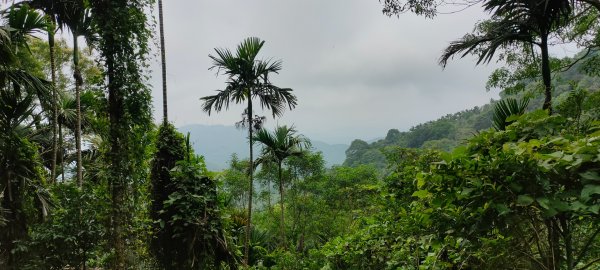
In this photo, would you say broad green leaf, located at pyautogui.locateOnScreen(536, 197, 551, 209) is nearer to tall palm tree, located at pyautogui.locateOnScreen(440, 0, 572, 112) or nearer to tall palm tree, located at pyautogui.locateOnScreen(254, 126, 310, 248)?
tall palm tree, located at pyautogui.locateOnScreen(440, 0, 572, 112)

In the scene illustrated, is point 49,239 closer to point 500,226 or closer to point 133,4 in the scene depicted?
point 133,4

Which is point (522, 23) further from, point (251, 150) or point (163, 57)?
point (251, 150)

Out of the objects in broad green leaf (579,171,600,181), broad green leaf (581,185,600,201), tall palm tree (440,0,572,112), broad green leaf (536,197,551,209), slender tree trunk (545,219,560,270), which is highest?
tall palm tree (440,0,572,112)

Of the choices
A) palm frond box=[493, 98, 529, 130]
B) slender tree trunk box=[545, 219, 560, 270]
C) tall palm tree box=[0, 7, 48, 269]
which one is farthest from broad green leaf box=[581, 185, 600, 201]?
tall palm tree box=[0, 7, 48, 269]

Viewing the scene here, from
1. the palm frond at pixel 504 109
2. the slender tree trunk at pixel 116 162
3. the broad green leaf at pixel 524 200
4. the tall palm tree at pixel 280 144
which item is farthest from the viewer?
the tall palm tree at pixel 280 144

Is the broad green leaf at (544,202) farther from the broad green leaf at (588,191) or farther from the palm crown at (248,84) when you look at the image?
the palm crown at (248,84)

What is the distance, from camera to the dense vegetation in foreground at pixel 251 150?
4.73ft

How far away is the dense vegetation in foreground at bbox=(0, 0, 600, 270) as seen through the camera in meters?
1.44

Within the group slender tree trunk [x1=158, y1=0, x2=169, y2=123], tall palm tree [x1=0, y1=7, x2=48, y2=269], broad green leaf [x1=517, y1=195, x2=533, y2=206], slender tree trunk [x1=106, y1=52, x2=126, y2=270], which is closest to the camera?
broad green leaf [x1=517, y1=195, x2=533, y2=206]

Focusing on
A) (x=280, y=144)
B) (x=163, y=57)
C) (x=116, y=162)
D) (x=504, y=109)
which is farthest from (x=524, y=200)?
(x=280, y=144)

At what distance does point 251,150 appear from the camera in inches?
331

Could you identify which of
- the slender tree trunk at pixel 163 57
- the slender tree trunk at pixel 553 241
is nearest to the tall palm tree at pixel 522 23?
the slender tree trunk at pixel 553 241

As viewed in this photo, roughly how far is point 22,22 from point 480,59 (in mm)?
6387

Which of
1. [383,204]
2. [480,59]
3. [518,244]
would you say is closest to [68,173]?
[383,204]
